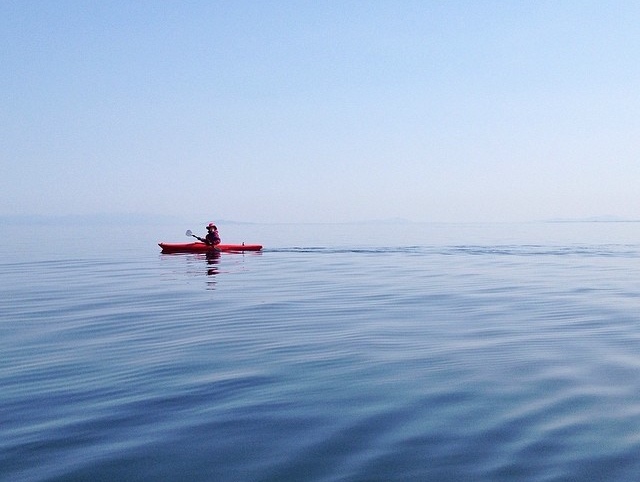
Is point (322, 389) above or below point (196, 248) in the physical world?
below

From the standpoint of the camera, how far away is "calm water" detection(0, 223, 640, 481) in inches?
232

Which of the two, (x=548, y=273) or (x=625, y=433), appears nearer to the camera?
(x=625, y=433)

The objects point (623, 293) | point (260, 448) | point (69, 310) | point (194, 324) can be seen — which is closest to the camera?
point (260, 448)

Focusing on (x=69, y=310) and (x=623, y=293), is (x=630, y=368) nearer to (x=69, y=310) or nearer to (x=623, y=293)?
(x=623, y=293)

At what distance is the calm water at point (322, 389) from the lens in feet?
19.3

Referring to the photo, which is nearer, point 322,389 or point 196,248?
point 322,389

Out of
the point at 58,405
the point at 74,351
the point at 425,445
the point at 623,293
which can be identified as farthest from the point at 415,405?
the point at 623,293

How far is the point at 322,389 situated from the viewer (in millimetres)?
8430

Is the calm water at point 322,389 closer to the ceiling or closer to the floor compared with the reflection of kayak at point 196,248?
closer to the floor

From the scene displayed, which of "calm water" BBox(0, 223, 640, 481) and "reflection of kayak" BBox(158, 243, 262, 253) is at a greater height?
"reflection of kayak" BBox(158, 243, 262, 253)

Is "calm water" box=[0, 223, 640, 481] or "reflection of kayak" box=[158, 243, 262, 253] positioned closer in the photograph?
"calm water" box=[0, 223, 640, 481]

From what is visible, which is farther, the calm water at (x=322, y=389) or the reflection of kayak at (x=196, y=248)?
the reflection of kayak at (x=196, y=248)

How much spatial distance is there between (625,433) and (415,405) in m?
2.29

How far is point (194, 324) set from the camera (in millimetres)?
14352
